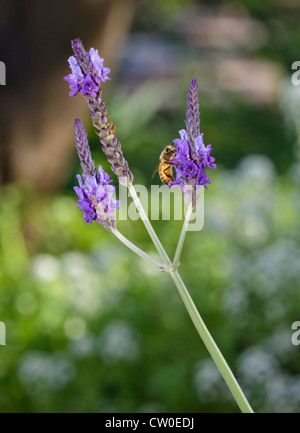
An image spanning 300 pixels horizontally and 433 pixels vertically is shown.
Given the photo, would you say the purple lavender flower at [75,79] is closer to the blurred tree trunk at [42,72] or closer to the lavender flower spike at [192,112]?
the lavender flower spike at [192,112]

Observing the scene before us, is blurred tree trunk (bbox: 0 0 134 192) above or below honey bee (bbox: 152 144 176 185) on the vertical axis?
above

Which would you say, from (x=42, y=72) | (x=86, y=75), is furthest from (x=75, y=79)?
(x=42, y=72)

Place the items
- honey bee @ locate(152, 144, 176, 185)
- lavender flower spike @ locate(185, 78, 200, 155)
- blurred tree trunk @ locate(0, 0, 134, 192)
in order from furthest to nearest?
blurred tree trunk @ locate(0, 0, 134, 192) → honey bee @ locate(152, 144, 176, 185) → lavender flower spike @ locate(185, 78, 200, 155)

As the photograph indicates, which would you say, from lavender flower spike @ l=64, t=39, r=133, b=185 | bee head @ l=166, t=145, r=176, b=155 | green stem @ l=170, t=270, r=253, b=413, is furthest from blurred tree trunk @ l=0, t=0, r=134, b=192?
green stem @ l=170, t=270, r=253, b=413

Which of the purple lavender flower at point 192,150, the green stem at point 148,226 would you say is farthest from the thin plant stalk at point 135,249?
the purple lavender flower at point 192,150

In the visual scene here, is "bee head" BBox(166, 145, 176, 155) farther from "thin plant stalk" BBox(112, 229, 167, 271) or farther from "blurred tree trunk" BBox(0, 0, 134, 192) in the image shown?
"blurred tree trunk" BBox(0, 0, 134, 192)

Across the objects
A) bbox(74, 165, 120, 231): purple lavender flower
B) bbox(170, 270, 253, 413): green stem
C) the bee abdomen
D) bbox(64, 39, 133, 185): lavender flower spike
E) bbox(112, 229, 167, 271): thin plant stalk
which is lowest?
bbox(170, 270, 253, 413): green stem
